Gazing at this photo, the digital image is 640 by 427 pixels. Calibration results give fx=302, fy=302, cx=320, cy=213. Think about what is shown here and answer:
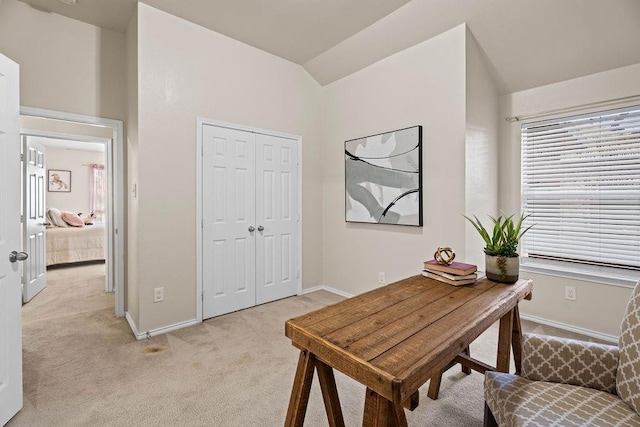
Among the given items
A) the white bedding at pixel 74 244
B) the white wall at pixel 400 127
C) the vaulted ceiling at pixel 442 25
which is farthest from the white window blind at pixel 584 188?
the white bedding at pixel 74 244

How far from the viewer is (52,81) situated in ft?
8.99

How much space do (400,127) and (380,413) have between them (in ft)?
9.17

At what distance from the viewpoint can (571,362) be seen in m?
1.26

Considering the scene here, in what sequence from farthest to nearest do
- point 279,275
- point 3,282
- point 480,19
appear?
point 279,275 → point 480,19 → point 3,282

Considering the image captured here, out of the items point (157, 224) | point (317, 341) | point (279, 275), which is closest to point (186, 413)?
point (317, 341)

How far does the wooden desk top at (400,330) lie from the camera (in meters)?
0.91

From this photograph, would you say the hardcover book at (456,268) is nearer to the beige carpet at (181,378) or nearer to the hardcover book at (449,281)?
the hardcover book at (449,281)

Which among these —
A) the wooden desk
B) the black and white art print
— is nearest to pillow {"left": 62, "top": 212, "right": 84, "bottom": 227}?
the black and white art print

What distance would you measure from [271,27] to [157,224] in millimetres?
2225

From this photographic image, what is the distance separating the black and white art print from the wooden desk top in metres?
1.52

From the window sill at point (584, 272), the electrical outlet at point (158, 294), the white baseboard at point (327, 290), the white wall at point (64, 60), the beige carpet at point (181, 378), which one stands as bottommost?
the beige carpet at point (181, 378)

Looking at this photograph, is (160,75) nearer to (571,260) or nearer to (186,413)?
(186,413)

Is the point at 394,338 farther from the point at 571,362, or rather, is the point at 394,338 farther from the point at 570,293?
the point at 570,293

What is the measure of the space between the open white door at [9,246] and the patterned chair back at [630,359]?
287cm
